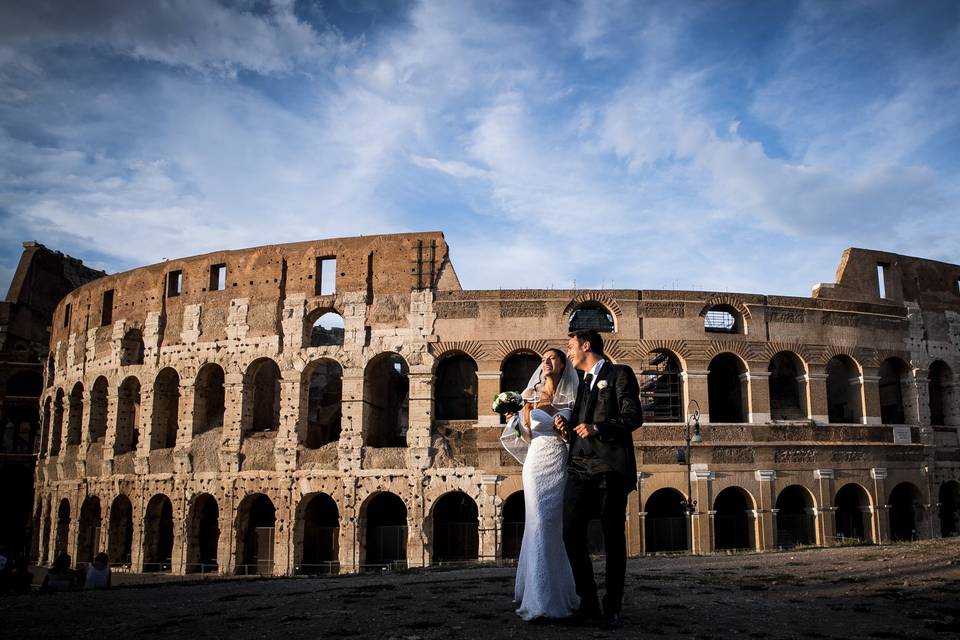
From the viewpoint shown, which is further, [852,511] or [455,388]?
[455,388]

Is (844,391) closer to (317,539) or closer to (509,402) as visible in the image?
(317,539)

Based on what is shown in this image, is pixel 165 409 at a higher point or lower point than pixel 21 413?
lower

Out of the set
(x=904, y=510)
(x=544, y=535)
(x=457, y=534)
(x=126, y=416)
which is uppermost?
(x=126, y=416)

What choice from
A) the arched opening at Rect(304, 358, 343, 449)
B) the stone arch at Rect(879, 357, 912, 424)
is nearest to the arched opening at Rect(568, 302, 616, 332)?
the arched opening at Rect(304, 358, 343, 449)

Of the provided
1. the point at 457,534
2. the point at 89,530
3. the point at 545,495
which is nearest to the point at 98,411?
the point at 89,530

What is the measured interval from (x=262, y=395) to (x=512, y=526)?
9519 mm

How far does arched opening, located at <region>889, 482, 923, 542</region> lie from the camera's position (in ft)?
77.4

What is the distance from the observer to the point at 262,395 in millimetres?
25656

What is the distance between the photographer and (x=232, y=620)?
657 centimetres

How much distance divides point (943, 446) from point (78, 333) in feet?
98.4

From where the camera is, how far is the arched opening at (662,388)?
22.0 metres

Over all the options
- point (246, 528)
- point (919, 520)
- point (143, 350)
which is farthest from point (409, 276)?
point (919, 520)

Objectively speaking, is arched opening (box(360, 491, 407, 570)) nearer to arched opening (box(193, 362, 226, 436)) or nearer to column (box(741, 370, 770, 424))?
arched opening (box(193, 362, 226, 436))

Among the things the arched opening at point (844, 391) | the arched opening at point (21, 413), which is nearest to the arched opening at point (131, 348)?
the arched opening at point (21, 413)
